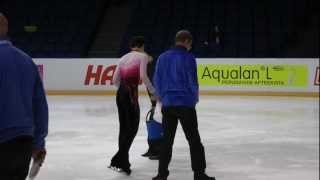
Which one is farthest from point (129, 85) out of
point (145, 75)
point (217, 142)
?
point (217, 142)

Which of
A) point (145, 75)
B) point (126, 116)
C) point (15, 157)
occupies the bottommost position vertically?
point (126, 116)

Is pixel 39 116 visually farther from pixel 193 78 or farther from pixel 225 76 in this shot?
pixel 225 76

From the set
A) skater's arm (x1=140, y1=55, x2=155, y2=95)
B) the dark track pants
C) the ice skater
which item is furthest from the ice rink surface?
skater's arm (x1=140, y1=55, x2=155, y2=95)

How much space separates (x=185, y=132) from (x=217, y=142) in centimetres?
344

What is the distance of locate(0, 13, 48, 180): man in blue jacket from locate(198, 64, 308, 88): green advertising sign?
1372cm

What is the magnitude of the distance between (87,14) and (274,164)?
17.5m

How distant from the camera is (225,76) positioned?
55.5ft

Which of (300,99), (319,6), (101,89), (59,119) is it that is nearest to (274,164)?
(59,119)

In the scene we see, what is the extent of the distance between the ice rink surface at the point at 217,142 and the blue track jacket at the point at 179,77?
1.19 meters

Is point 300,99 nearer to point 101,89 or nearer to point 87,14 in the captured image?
point 101,89

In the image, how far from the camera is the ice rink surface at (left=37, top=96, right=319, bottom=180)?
22.4 ft

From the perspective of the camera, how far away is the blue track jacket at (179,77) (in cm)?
556

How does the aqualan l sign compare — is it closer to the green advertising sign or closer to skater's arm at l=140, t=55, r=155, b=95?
the green advertising sign

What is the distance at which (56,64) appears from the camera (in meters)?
17.4
